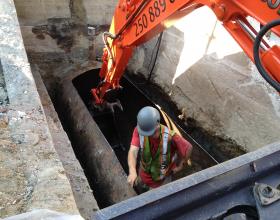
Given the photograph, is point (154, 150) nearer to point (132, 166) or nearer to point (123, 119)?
point (132, 166)

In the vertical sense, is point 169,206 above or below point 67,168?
above

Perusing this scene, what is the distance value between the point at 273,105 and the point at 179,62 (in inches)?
85.2

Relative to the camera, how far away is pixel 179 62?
6938 millimetres

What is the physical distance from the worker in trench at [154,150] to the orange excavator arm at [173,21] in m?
1.10

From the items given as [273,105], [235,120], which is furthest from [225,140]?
[273,105]

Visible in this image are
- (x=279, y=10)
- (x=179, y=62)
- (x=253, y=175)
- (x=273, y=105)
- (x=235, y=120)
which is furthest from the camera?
(x=179, y=62)

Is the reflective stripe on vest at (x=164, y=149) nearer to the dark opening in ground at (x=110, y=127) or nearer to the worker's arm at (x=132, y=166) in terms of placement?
the worker's arm at (x=132, y=166)

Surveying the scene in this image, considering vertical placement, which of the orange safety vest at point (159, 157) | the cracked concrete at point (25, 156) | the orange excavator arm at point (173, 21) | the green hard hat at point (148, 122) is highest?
the orange excavator arm at point (173, 21)

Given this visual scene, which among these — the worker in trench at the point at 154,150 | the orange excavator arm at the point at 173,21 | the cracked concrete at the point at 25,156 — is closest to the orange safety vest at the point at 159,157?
the worker in trench at the point at 154,150

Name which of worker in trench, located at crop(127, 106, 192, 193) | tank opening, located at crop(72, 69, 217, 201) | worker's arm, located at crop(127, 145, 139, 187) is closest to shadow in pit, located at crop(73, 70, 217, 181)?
tank opening, located at crop(72, 69, 217, 201)

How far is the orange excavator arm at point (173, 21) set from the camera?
2854mm

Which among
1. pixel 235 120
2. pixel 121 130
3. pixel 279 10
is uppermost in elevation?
pixel 279 10

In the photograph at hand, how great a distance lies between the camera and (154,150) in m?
4.64

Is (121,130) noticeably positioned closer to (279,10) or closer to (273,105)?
(273,105)
